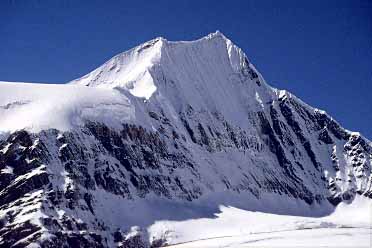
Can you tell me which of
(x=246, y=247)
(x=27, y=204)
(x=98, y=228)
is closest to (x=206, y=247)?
(x=246, y=247)

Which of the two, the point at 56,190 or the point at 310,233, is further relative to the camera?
the point at 310,233

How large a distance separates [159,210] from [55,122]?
2830 cm

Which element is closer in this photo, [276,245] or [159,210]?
[276,245]

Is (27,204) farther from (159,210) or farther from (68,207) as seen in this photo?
(159,210)

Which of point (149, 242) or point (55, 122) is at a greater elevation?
point (55, 122)

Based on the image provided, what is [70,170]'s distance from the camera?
616ft

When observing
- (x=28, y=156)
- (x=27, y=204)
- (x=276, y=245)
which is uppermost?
(x=28, y=156)

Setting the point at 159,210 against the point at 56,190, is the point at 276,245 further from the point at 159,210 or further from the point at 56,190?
the point at 56,190

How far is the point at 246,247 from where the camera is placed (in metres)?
181

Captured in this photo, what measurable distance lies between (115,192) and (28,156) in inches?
809

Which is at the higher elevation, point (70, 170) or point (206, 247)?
point (70, 170)

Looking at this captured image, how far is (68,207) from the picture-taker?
17838 centimetres

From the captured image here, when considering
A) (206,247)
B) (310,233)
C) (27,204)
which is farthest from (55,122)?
(310,233)

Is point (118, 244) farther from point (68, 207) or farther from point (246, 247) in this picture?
point (246, 247)
